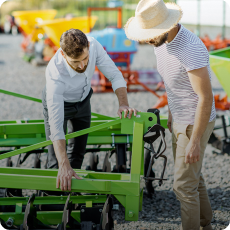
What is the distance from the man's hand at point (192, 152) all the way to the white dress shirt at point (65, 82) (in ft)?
2.71

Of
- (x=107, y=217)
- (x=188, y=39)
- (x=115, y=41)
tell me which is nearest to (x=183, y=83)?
(x=188, y=39)

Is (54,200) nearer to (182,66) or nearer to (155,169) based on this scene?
(182,66)

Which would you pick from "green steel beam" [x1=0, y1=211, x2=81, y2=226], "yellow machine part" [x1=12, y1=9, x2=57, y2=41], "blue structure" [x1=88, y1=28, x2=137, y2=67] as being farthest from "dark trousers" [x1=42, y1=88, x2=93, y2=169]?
"yellow machine part" [x1=12, y1=9, x2=57, y2=41]

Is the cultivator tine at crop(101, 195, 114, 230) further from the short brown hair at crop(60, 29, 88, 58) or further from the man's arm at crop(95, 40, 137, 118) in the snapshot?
the short brown hair at crop(60, 29, 88, 58)

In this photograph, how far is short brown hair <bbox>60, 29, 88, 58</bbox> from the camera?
231cm

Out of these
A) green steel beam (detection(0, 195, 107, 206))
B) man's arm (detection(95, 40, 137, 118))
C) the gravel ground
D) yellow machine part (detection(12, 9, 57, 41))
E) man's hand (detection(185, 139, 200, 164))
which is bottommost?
the gravel ground

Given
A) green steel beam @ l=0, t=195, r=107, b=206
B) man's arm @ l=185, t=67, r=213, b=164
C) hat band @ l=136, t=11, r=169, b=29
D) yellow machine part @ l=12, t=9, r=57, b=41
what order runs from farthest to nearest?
yellow machine part @ l=12, t=9, r=57, b=41, green steel beam @ l=0, t=195, r=107, b=206, hat band @ l=136, t=11, r=169, b=29, man's arm @ l=185, t=67, r=213, b=164

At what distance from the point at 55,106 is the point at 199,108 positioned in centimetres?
100

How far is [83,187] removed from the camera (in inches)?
96.7

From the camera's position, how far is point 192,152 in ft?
7.50

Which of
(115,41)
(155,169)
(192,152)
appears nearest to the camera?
(192,152)

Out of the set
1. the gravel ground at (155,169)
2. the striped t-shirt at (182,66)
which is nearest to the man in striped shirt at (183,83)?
the striped t-shirt at (182,66)

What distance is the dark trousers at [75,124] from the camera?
2.92 metres

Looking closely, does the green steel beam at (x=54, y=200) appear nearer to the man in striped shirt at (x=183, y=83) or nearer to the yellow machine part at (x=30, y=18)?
the man in striped shirt at (x=183, y=83)
